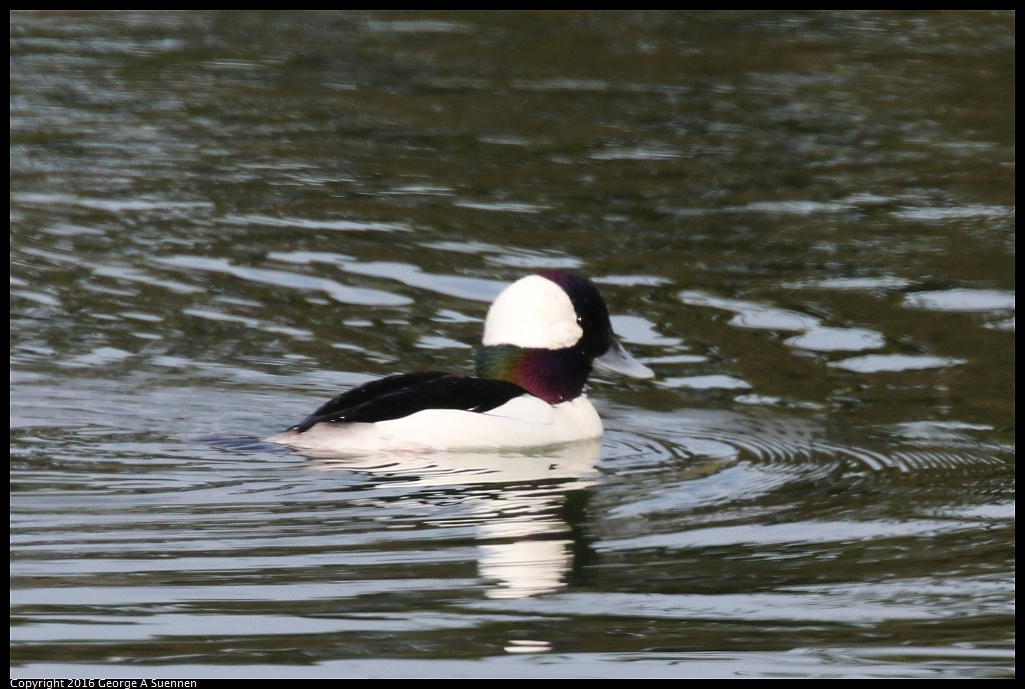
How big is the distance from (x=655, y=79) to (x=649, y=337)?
23.6ft

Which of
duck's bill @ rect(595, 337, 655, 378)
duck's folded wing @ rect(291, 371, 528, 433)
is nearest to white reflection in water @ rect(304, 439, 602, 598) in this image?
duck's folded wing @ rect(291, 371, 528, 433)

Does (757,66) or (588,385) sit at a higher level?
(757,66)

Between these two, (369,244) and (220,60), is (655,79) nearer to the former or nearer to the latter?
(220,60)

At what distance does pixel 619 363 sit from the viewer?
7691 mm

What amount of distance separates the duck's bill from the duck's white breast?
55 centimetres

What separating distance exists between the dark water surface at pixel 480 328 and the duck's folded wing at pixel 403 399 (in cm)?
22

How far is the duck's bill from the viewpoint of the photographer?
765 centimetres

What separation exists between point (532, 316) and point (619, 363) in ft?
1.92

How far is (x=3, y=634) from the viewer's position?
4707 millimetres

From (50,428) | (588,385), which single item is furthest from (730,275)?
(50,428)

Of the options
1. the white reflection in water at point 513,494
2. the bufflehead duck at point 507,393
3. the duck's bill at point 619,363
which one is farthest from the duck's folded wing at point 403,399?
the duck's bill at point 619,363

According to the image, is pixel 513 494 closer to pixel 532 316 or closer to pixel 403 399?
pixel 403 399

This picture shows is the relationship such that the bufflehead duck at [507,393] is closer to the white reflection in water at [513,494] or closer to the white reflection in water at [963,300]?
the white reflection in water at [513,494]

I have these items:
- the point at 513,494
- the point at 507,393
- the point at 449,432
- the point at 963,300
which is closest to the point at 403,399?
the point at 449,432
